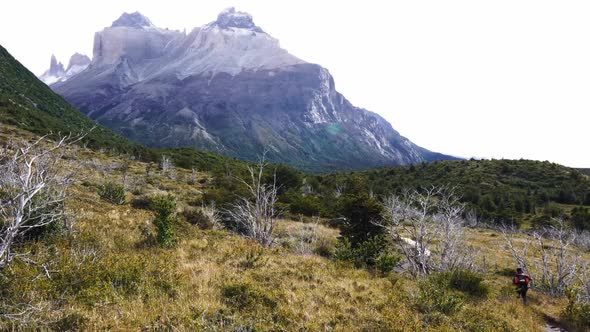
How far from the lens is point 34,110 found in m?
82.6

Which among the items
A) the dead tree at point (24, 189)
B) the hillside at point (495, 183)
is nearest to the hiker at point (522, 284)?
the dead tree at point (24, 189)

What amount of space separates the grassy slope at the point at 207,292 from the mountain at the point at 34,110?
64.4m

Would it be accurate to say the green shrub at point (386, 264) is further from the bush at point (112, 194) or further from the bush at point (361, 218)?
the bush at point (112, 194)

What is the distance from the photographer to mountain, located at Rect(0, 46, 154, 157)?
218 feet

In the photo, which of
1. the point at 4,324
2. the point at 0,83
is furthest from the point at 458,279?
the point at 0,83

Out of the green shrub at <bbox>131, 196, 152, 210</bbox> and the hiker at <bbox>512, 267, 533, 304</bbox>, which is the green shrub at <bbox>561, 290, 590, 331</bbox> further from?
the green shrub at <bbox>131, 196, 152, 210</bbox>

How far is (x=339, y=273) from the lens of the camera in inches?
473

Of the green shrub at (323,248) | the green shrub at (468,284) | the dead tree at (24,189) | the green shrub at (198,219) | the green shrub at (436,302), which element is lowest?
the green shrub at (323,248)

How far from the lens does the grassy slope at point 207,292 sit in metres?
6.70

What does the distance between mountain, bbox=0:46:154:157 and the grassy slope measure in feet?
211

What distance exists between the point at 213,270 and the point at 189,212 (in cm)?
1236

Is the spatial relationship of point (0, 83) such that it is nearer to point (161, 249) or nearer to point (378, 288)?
point (161, 249)

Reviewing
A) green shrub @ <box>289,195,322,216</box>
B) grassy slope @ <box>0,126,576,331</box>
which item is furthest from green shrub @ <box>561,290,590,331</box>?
green shrub @ <box>289,195,322,216</box>

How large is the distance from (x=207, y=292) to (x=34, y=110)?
99150 millimetres
